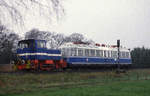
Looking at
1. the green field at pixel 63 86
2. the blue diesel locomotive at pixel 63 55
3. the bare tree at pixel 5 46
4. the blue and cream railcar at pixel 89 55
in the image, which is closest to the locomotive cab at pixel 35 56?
the blue diesel locomotive at pixel 63 55

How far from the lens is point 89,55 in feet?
118

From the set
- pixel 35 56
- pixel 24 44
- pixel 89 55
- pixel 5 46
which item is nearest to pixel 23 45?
pixel 24 44

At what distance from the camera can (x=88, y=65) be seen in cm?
3575

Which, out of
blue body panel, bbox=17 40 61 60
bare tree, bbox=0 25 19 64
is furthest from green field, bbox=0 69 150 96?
bare tree, bbox=0 25 19 64

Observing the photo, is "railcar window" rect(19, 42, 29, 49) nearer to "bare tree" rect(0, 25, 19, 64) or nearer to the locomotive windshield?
the locomotive windshield

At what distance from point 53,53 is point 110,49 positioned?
11.8 meters

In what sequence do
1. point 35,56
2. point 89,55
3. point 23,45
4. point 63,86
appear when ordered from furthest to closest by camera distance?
1. point 89,55
2. point 23,45
3. point 35,56
4. point 63,86

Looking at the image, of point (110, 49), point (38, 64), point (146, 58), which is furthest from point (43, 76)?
point (146, 58)

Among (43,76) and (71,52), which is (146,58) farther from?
(43,76)

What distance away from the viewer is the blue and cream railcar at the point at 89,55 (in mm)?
33969

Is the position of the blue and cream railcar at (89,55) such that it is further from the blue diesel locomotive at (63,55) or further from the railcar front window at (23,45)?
the railcar front window at (23,45)

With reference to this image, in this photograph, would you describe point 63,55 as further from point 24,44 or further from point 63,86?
point 63,86

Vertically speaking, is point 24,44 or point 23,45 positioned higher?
point 24,44

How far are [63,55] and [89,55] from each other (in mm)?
3810
